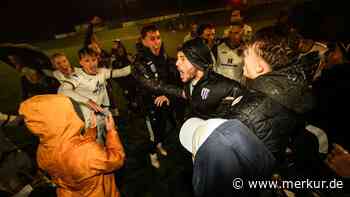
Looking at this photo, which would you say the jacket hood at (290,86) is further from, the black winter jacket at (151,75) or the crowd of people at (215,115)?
the black winter jacket at (151,75)

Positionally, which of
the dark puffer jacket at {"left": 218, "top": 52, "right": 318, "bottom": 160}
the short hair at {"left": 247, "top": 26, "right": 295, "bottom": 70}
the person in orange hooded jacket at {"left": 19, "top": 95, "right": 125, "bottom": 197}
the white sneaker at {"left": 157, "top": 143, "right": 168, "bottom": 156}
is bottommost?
the white sneaker at {"left": 157, "top": 143, "right": 168, "bottom": 156}

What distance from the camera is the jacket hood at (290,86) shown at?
147 cm

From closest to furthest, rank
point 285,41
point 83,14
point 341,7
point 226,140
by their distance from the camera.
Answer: point 226,140
point 285,41
point 341,7
point 83,14

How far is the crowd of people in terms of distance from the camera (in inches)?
51.6

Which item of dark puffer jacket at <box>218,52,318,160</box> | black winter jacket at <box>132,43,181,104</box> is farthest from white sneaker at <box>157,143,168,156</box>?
dark puffer jacket at <box>218,52,318,160</box>

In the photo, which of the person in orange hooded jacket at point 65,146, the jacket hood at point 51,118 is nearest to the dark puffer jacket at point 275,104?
the person in orange hooded jacket at point 65,146

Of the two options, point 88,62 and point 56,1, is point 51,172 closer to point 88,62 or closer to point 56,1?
point 88,62

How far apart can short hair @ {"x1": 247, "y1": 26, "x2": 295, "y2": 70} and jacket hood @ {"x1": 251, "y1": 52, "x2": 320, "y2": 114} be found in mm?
55

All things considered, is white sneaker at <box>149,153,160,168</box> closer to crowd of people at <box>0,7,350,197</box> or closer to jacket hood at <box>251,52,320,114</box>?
crowd of people at <box>0,7,350,197</box>

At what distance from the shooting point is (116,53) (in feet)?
20.1

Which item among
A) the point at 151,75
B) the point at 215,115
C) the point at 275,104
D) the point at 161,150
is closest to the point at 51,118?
the point at 215,115

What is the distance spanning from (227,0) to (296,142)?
25.4 meters

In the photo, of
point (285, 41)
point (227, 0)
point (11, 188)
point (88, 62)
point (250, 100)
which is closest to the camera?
point (250, 100)

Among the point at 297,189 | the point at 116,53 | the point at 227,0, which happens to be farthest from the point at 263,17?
the point at 297,189
